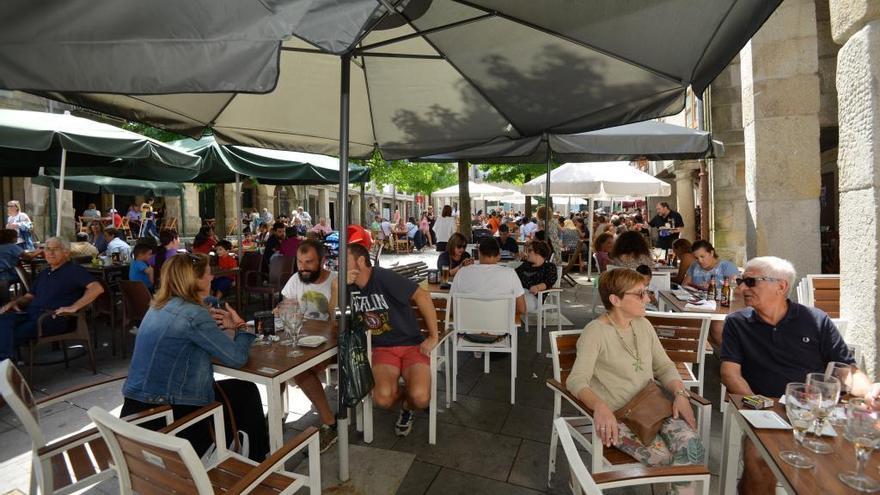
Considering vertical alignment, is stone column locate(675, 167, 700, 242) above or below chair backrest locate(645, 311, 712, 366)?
above

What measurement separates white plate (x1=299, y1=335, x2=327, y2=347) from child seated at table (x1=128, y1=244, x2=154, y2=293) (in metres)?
3.89

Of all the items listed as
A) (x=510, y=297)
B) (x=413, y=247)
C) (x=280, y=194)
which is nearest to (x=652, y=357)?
(x=510, y=297)

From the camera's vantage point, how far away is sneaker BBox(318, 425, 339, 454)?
10.7ft

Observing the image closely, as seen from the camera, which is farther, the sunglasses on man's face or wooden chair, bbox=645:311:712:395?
wooden chair, bbox=645:311:712:395

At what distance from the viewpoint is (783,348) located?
8.32ft

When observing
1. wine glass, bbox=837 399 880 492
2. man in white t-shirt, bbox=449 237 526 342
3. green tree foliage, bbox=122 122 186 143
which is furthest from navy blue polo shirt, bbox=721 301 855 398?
green tree foliage, bbox=122 122 186 143

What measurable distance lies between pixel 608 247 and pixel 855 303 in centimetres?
529

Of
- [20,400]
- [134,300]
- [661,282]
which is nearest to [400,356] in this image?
[20,400]

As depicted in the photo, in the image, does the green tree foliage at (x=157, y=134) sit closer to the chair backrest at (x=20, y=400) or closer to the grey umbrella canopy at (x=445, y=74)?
the grey umbrella canopy at (x=445, y=74)

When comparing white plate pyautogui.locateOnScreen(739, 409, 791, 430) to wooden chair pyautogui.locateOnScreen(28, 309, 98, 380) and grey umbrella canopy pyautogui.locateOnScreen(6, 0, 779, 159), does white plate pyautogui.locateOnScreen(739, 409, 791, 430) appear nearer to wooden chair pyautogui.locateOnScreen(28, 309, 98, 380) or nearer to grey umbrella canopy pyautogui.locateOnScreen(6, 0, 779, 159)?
grey umbrella canopy pyautogui.locateOnScreen(6, 0, 779, 159)

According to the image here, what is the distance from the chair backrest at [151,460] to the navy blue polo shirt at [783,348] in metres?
2.68

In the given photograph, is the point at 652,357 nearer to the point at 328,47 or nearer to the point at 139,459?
the point at 328,47

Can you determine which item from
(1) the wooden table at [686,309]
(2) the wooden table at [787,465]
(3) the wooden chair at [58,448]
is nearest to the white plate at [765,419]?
(2) the wooden table at [787,465]

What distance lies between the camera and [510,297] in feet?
13.4
